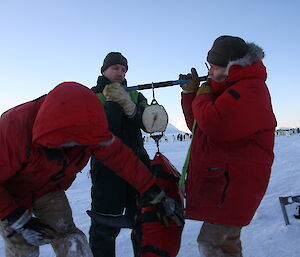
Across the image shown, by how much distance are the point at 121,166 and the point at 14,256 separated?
93cm

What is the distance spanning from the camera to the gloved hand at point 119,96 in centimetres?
250

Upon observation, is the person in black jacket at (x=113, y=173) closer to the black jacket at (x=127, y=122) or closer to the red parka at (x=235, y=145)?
the black jacket at (x=127, y=122)

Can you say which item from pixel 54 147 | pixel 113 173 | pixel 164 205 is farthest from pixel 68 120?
pixel 113 173

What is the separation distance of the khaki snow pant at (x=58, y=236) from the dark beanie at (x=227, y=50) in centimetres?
154

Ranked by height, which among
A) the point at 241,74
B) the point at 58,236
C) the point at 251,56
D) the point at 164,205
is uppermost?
the point at 251,56

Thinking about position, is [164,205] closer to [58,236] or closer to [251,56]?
[58,236]

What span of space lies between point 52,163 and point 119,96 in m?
0.73

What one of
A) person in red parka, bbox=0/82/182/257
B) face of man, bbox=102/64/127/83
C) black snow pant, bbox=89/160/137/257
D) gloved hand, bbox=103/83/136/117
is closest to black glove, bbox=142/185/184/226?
person in red parka, bbox=0/82/182/257

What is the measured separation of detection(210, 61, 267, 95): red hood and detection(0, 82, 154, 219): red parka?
790 millimetres

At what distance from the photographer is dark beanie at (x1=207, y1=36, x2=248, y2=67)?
217 cm

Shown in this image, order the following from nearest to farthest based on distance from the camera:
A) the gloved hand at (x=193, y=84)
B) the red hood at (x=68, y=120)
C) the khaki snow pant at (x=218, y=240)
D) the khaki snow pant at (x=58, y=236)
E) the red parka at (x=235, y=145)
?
1. the red hood at (x=68, y=120)
2. the red parka at (x=235, y=145)
3. the khaki snow pant at (x=218, y=240)
4. the khaki snow pant at (x=58, y=236)
5. the gloved hand at (x=193, y=84)

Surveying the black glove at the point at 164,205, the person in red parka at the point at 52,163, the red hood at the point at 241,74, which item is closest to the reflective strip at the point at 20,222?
the person in red parka at the point at 52,163

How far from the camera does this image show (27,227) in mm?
2104

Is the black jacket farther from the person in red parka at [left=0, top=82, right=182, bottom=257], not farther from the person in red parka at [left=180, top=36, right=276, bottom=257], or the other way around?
the person in red parka at [left=180, top=36, right=276, bottom=257]
